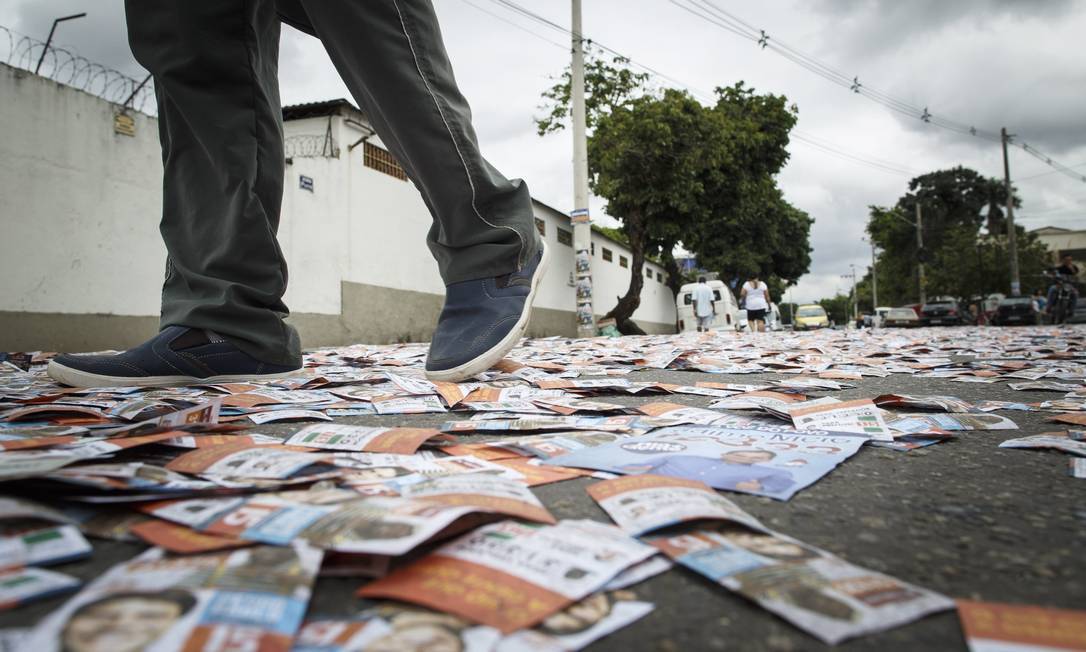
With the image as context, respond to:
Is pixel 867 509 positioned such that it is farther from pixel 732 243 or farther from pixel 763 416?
pixel 732 243

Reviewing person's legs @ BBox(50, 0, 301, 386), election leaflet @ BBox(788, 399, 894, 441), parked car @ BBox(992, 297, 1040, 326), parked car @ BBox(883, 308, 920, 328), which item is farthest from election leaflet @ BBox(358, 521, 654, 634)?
parked car @ BBox(883, 308, 920, 328)

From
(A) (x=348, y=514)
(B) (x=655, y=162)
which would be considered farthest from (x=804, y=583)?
(B) (x=655, y=162)

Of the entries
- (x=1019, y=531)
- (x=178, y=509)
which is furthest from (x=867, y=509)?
(x=178, y=509)

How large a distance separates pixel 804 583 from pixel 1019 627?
14 cm

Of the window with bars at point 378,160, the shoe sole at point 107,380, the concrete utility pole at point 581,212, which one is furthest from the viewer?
the concrete utility pole at point 581,212

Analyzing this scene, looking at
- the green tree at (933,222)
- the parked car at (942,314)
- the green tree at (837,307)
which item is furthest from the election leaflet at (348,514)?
the green tree at (837,307)

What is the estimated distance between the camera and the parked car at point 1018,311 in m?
17.1

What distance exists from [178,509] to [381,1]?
4.20 feet

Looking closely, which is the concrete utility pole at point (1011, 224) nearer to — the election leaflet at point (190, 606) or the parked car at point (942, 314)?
the parked car at point (942, 314)

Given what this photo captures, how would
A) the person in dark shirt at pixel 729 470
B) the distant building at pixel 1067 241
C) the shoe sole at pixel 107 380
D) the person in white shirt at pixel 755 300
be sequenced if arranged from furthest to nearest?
the distant building at pixel 1067 241 < the person in white shirt at pixel 755 300 < the shoe sole at pixel 107 380 < the person in dark shirt at pixel 729 470

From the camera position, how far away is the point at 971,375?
2166 mm

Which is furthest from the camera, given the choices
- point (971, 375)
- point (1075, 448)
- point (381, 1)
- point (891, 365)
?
point (891, 365)

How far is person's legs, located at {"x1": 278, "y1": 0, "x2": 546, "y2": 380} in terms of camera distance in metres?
1.45

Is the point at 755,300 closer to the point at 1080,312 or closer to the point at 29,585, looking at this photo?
the point at 1080,312
